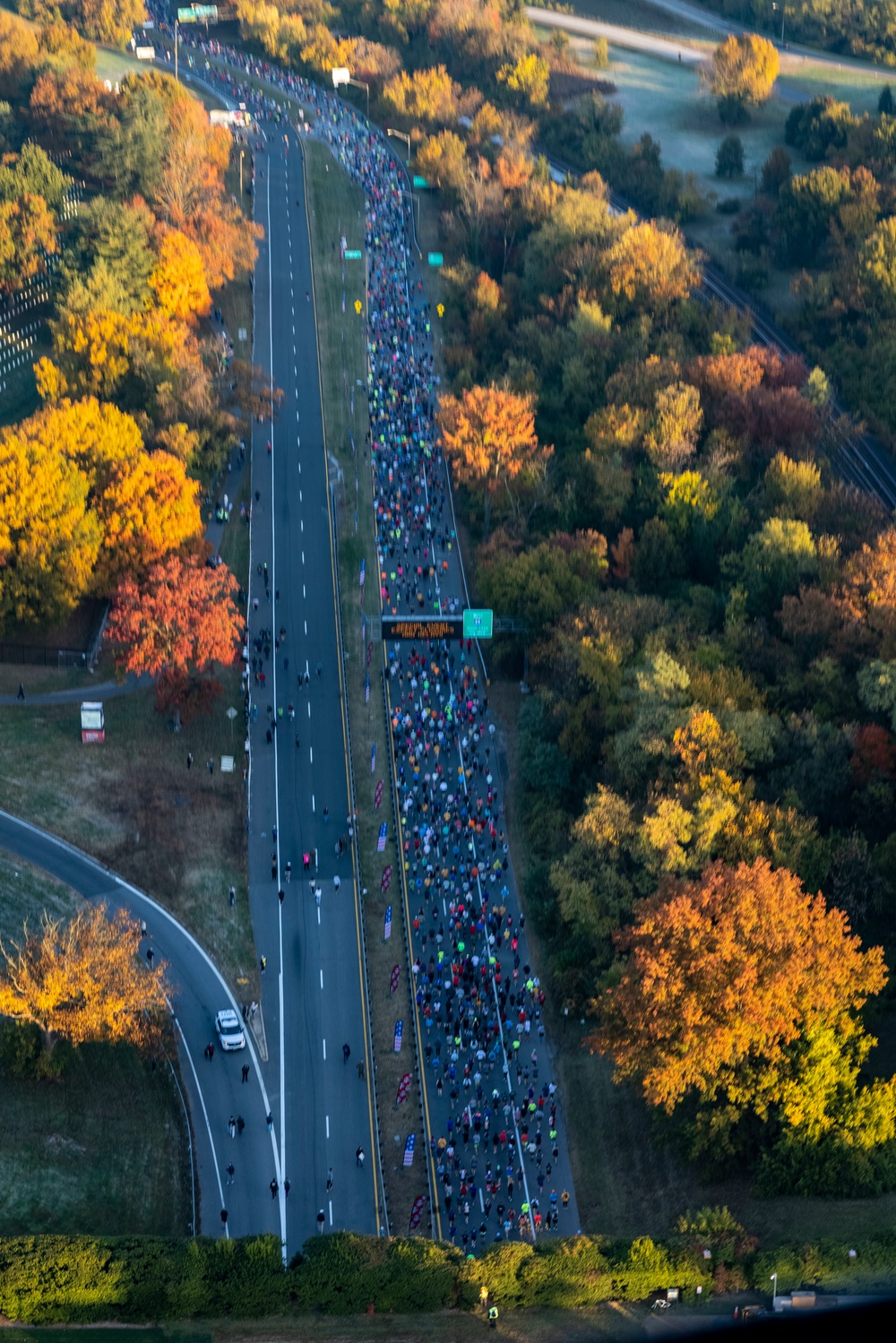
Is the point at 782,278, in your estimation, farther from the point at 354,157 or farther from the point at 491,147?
the point at 354,157

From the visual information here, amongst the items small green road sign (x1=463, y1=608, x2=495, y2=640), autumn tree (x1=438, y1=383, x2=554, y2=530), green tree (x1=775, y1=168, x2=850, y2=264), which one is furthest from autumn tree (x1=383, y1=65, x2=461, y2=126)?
small green road sign (x1=463, y1=608, x2=495, y2=640)

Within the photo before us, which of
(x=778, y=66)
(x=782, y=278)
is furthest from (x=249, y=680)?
(x=778, y=66)

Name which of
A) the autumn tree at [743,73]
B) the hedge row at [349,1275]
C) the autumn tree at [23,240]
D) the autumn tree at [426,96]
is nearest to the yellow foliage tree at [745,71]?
the autumn tree at [743,73]

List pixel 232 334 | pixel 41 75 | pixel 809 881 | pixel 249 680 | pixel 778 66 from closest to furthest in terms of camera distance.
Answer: pixel 809 881, pixel 249 680, pixel 232 334, pixel 41 75, pixel 778 66

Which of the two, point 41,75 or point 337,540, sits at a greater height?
point 41,75

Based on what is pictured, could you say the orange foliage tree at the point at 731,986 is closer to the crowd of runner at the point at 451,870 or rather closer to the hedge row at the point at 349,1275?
the crowd of runner at the point at 451,870

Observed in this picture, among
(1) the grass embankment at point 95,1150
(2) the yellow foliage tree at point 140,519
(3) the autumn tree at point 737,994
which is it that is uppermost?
(2) the yellow foliage tree at point 140,519

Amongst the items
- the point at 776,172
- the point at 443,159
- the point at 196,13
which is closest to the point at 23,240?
the point at 443,159
